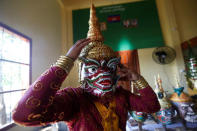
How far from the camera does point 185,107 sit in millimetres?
1472

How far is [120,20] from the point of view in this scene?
9.07ft

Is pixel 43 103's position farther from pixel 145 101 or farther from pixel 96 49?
pixel 145 101

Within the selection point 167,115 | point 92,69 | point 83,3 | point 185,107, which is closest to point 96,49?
point 92,69

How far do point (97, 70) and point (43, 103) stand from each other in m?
0.30

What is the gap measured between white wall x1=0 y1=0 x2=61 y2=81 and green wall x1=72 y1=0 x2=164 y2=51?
0.59 m

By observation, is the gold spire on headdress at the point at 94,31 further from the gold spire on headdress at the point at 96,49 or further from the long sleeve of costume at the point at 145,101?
the long sleeve of costume at the point at 145,101

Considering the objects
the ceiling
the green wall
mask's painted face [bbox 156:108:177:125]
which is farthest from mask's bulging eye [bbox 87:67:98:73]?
the ceiling

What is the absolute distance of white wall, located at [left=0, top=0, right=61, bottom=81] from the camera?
129 centimetres

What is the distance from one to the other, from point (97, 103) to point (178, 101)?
162 cm

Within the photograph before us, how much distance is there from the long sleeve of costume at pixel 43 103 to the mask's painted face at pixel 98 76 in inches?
6.7

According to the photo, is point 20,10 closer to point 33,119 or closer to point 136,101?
point 33,119

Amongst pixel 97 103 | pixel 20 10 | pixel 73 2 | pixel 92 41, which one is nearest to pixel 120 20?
pixel 73 2

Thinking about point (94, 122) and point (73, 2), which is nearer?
point (94, 122)

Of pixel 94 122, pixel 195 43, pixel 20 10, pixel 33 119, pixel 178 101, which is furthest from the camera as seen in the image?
pixel 195 43
